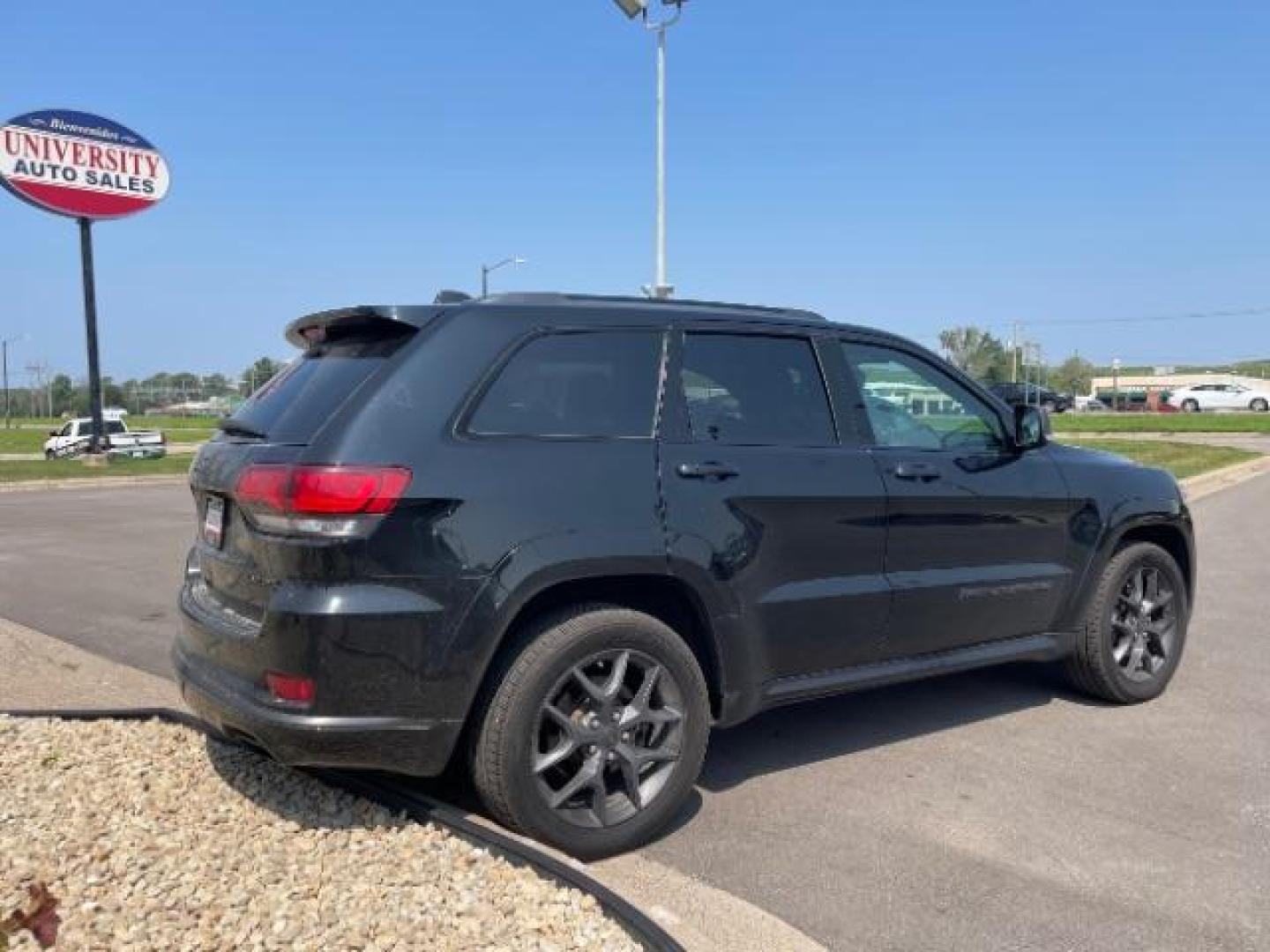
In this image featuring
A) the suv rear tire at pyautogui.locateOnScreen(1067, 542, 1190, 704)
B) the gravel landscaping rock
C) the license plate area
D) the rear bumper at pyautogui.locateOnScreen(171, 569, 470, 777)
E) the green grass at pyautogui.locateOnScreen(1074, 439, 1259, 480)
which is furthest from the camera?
the green grass at pyautogui.locateOnScreen(1074, 439, 1259, 480)

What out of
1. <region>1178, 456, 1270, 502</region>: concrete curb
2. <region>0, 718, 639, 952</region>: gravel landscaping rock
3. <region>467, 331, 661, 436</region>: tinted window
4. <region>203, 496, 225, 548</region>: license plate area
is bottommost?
<region>1178, 456, 1270, 502</region>: concrete curb

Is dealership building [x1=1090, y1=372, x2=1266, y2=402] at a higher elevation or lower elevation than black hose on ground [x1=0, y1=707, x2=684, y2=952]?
higher

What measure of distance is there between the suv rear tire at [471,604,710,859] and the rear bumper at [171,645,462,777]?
0.17m

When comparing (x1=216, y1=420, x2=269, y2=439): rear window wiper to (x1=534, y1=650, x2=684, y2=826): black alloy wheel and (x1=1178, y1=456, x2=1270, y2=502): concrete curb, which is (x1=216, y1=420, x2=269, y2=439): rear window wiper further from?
(x1=1178, y1=456, x2=1270, y2=502): concrete curb

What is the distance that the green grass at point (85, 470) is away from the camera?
23703 millimetres

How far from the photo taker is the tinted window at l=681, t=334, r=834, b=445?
3.96 meters

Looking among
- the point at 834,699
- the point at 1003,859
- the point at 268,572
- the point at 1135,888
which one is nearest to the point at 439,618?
the point at 268,572

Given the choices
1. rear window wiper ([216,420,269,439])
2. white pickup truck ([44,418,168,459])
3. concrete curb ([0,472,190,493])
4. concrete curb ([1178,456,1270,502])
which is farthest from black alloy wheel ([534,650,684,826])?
white pickup truck ([44,418,168,459])

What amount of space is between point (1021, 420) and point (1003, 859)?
213 centimetres

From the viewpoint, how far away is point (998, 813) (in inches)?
156

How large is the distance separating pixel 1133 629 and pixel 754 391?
2685 millimetres

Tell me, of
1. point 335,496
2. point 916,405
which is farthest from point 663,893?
point 916,405

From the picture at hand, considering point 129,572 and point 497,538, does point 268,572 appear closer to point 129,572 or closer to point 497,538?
point 497,538

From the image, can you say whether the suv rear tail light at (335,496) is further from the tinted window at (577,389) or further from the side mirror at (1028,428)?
the side mirror at (1028,428)
